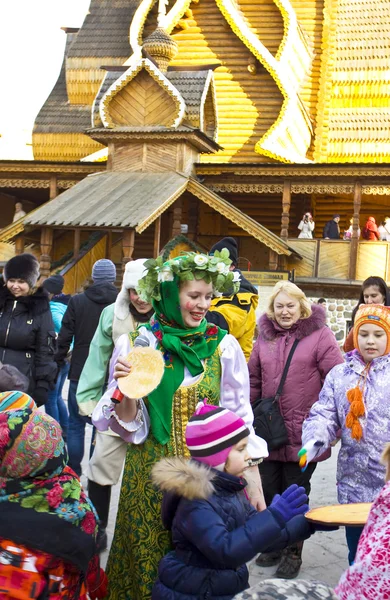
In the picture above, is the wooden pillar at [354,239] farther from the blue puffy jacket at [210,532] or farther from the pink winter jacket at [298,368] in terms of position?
the blue puffy jacket at [210,532]

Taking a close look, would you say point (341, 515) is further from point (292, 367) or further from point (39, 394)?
point (39, 394)

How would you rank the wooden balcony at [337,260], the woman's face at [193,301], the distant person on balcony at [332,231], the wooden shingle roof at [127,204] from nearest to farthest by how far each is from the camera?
1. the woman's face at [193,301]
2. the wooden shingle roof at [127,204]
3. the wooden balcony at [337,260]
4. the distant person on balcony at [332,231]

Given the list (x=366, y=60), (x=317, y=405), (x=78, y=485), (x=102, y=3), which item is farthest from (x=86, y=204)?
(x=78, y=485)

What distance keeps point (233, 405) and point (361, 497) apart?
1.08 m

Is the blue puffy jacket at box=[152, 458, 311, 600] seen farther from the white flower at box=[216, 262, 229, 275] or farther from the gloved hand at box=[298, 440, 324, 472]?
the white flower at box=[216, 262, 229, 275]

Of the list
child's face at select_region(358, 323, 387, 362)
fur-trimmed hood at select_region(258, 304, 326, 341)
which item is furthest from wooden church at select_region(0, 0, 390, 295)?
child's face at select_region(358, 323, 387, 362)

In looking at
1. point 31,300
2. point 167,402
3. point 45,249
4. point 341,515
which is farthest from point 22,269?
point 45,249

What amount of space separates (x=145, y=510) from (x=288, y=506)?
3.12 ft

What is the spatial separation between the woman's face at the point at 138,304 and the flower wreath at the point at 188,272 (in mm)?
1274

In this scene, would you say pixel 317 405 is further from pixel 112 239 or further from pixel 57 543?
pixel 112 239

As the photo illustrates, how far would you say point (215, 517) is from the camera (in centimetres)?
Result: 325

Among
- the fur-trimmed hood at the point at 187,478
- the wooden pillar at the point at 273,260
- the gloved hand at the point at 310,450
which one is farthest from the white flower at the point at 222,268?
the wooden pillar at the point at 273,260

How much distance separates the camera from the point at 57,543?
3.33 meters

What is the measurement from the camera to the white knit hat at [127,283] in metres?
5.20
